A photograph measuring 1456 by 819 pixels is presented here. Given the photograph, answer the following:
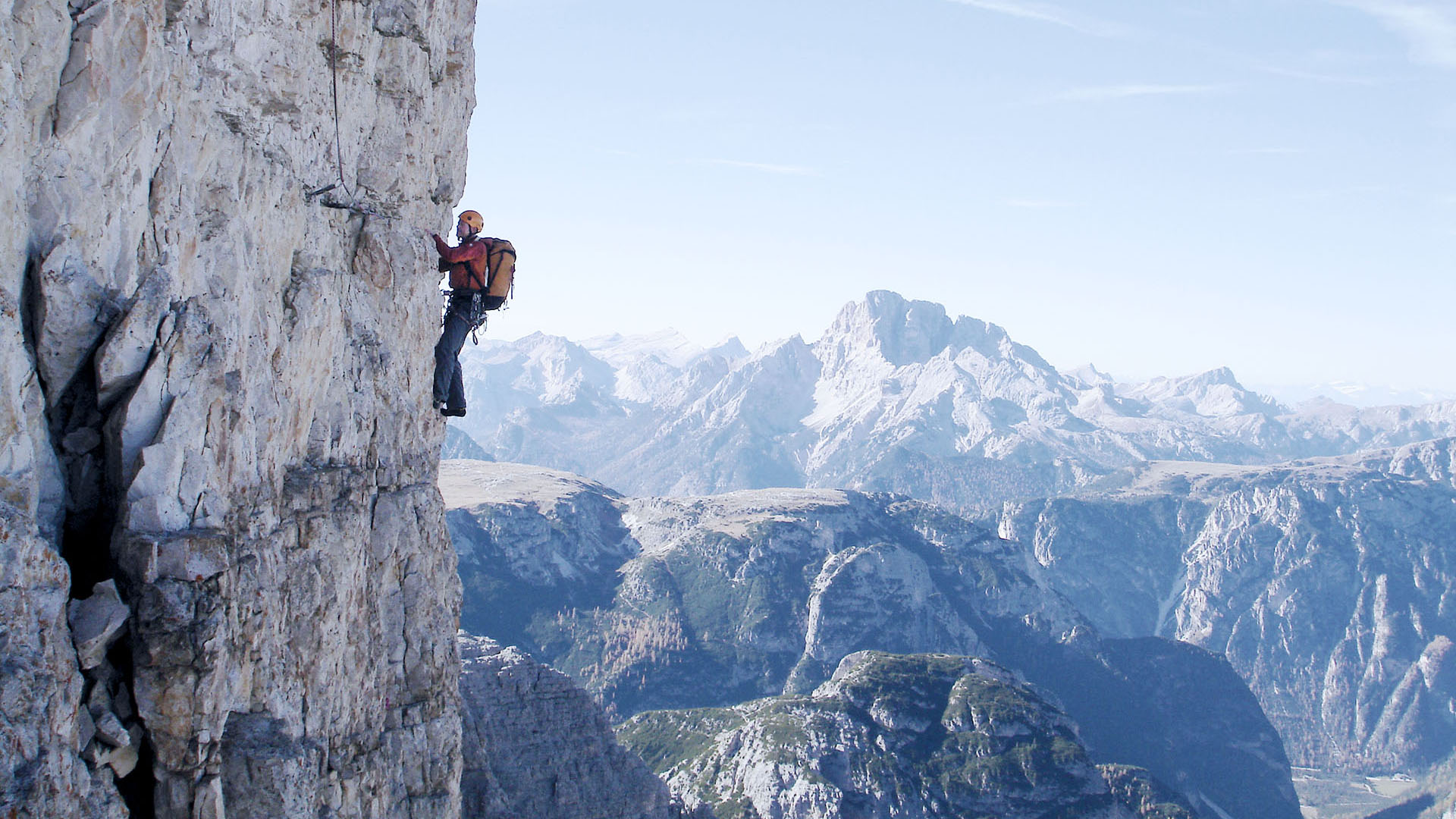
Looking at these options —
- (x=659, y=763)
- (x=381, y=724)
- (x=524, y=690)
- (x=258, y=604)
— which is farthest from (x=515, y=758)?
(x=659, y=763)

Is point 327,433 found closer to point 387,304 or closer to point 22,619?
point 387,304

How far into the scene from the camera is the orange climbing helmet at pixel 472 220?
2738 centimetres

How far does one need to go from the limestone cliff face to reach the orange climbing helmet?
11.1 feet

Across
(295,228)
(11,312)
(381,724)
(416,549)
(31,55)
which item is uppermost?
(31,55)

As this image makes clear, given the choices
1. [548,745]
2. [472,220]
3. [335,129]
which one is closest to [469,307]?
[472,220]

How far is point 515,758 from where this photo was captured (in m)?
80.8

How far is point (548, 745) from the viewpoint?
272ft

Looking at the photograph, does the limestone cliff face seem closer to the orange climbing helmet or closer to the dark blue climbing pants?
the dark blue climbing pants

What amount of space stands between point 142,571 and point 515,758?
71.5m

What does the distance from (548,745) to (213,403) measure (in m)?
72.7

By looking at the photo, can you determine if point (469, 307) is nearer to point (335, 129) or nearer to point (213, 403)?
point (335, 129)

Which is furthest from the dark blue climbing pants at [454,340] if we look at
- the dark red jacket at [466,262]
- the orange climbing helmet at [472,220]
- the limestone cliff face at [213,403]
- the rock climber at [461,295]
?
the limestone cliff face at [213,403]

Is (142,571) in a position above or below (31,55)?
below

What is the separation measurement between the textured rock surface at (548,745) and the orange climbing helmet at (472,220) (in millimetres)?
57524
